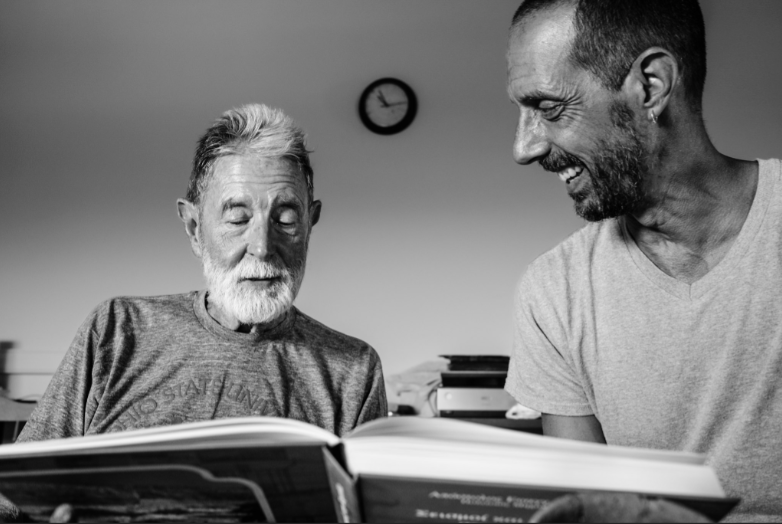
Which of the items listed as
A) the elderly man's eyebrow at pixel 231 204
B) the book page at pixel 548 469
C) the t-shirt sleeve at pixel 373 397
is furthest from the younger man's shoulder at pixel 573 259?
the book page at pixel 548 469

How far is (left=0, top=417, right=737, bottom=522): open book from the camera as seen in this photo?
59 centimetres

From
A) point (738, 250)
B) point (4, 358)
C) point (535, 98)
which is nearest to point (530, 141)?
point (535, 98)

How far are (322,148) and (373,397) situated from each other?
2.08m

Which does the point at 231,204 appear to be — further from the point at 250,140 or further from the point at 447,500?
the point at 447,500

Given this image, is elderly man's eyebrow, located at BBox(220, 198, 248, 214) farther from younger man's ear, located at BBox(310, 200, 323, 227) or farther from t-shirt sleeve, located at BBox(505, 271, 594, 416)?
t-shirt sleeve, located at BBox(505, 271, 594, 416)

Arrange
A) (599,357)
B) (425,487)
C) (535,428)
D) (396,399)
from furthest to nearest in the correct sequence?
(396,399), (535,428), (599,357), (425,487)

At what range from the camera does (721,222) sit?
1177mm

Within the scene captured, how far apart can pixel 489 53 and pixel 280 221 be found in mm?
2208

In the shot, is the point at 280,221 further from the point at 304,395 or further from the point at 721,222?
the point at 721,222

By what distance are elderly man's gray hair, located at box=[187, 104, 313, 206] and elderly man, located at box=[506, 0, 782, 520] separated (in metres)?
0.52

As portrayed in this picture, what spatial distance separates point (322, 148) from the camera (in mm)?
3324

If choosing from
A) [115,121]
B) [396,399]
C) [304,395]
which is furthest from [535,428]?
[115,121]

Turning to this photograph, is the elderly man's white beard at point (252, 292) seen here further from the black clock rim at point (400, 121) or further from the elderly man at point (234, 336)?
the black clock rim at point (400, 121)

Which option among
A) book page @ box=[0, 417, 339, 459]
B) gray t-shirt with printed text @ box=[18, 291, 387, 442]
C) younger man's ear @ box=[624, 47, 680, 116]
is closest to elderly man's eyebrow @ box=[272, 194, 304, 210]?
gray t-shirt with printed text @ box=[18, 291, 387, 442]
